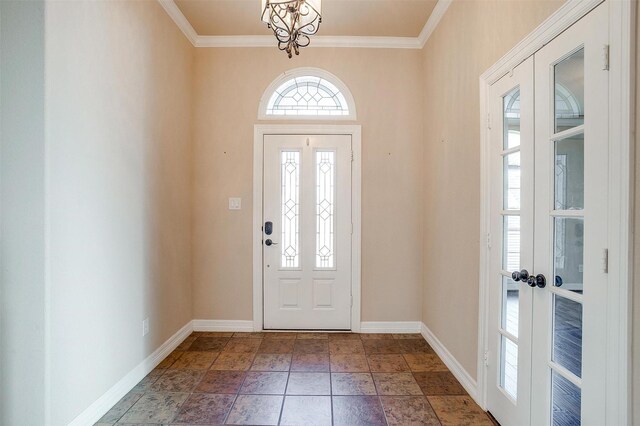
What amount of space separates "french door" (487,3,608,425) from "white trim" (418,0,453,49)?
1211 mm

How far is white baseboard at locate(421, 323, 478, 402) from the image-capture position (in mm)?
2244

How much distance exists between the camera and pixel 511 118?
1.88 metres

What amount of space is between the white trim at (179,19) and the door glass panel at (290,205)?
4.94 feet

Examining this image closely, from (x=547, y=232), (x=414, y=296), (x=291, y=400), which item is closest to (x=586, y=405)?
(x=547, y=232)

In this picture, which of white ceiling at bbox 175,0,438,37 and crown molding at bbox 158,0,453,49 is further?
crown molding at bbox 158,0,453,49

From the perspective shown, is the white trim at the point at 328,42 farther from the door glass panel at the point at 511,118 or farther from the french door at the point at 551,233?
the door glass panel at the point at 511,118

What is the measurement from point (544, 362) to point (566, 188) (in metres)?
0.86

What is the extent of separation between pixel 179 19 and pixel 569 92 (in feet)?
10.5

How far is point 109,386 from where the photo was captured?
2.10m

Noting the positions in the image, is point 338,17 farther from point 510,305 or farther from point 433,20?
point 510,305

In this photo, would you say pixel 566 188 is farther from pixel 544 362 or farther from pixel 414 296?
pixel 414 296

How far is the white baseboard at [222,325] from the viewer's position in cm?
340

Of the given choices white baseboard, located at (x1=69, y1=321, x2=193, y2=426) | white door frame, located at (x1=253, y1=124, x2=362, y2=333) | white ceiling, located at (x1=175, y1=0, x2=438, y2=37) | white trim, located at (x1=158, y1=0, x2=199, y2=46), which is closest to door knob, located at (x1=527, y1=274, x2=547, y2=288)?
white door frame, located at (x1=253, y1=124, x2=362, y2=333)

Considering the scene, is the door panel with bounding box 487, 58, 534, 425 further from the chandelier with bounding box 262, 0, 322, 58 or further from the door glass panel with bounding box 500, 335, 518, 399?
the chandelier with bounding box 262, 0, 322, 58
